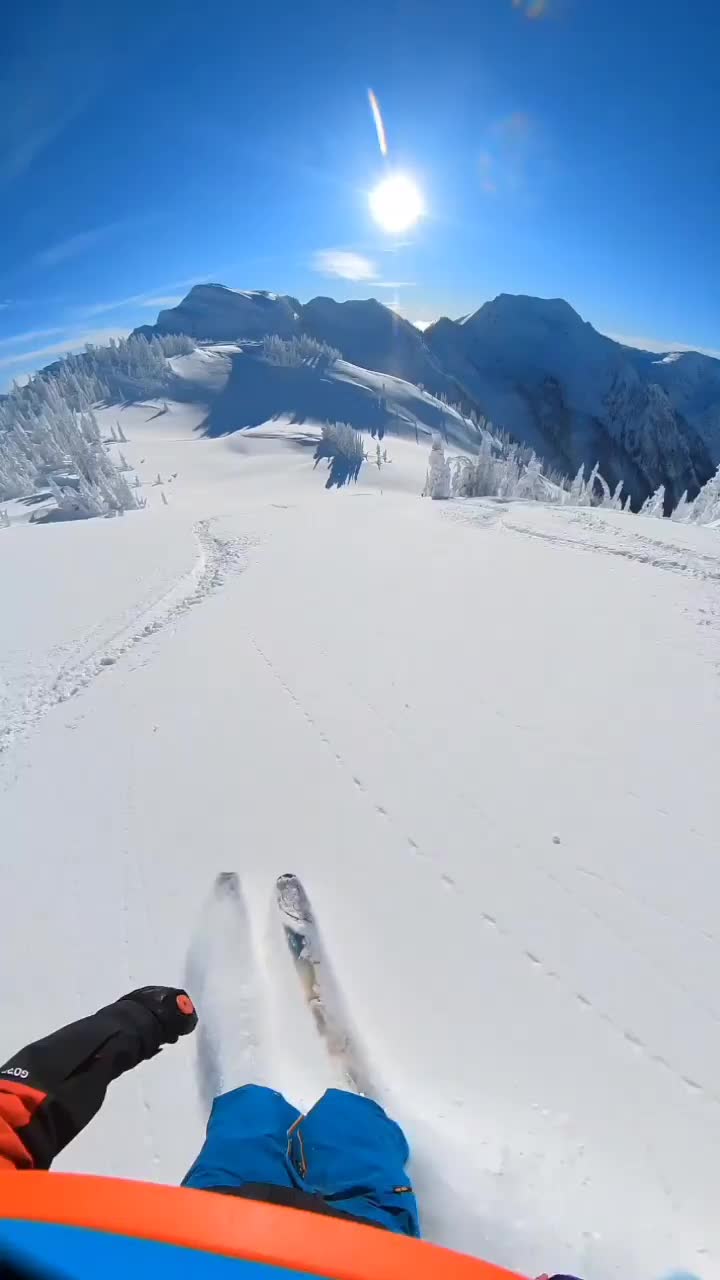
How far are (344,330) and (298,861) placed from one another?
13609cm

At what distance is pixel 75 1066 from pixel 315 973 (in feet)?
5.46

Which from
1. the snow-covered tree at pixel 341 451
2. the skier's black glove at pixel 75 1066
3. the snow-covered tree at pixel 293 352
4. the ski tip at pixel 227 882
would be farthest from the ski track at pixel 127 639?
the snow-covered tree at pixel 293 352

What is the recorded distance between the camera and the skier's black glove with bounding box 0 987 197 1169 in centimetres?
187

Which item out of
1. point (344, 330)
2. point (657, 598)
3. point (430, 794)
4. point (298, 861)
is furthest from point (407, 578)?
point (344, 330)

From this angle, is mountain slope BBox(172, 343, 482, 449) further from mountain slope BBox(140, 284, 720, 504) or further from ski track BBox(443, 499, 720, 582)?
ski track BBox(443, 499, 720, 582)

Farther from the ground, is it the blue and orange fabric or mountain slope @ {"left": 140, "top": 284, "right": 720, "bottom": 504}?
mountain slope @ {"left": 140, "top": 284, "right": 720, "bottom": 504}

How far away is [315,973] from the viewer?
3.62 metres

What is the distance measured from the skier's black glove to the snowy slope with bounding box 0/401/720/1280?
0.43 metres

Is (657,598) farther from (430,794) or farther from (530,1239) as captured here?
(530,1239)

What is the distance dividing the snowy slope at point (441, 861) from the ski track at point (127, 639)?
0.07 metres

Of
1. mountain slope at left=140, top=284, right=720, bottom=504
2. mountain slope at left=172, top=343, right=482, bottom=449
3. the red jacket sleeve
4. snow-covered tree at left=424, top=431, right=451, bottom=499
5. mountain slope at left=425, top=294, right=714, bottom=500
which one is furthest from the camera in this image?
mountain slope at left=425, top=294, right=714, bottom=500

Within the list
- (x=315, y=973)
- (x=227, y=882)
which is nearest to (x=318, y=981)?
(x=315, y=973)

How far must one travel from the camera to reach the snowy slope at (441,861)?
2682 mm

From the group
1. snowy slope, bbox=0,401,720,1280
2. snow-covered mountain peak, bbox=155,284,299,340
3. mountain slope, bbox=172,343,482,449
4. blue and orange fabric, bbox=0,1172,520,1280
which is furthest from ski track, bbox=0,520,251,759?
snow-covered mountain peak, bbox=155,284,299,340
